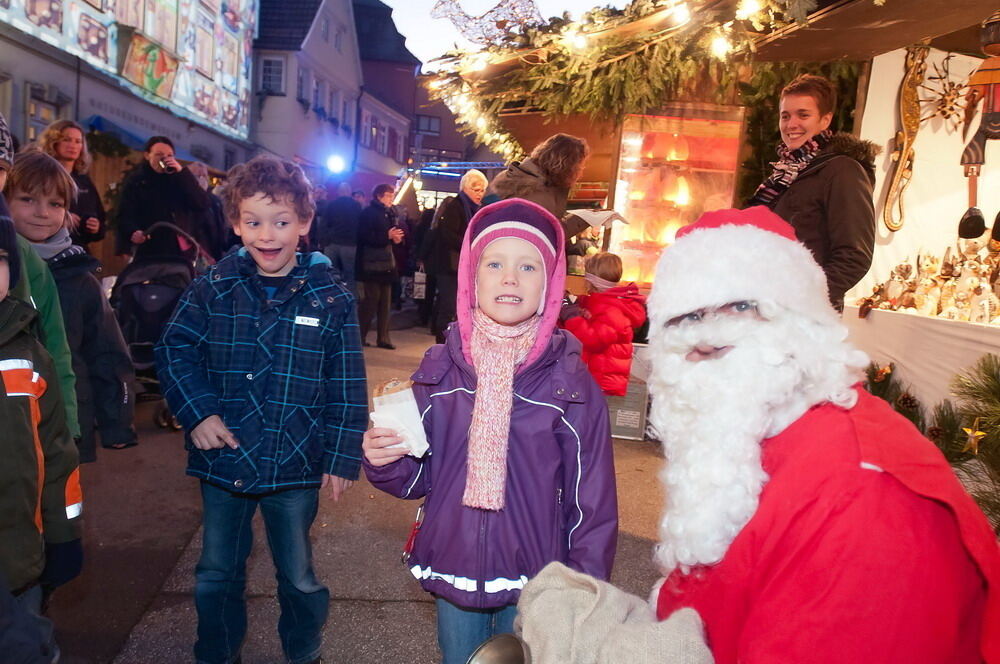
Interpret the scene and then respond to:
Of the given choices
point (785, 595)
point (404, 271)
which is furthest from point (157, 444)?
point (404, 271)

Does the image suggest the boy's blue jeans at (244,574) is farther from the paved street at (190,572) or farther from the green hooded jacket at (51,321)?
the green hooded jacket at (51,321)

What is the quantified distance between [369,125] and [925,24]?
36572 millimetres

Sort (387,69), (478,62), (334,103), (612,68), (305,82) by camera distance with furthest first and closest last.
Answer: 1. (387,69)
2. (334,103)
3. (305,82)
4. (478,62)
5. (612,68)

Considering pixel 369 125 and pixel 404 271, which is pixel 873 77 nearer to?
pixel 404 271

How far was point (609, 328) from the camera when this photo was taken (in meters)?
5.53

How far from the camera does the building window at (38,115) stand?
40.4 feet

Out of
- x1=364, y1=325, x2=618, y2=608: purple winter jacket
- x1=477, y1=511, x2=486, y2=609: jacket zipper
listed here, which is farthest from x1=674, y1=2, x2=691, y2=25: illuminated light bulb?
x1=477, y1=511, x2=486, y2=609: jacket zipper

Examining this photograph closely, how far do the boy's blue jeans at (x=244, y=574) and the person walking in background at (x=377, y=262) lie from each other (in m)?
6.82

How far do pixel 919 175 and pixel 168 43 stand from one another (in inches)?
659

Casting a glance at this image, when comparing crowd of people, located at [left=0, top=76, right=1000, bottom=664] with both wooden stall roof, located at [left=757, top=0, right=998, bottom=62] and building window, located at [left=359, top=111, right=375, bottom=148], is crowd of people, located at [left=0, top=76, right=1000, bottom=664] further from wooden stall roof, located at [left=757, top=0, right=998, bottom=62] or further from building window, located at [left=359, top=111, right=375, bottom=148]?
building window, located at [left=359, top=111, right=375, bottom=148]

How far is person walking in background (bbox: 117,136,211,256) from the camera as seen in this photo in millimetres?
6266

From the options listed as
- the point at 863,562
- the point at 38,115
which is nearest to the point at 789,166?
the point at 863,562

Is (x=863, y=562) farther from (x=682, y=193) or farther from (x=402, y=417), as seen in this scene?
(x=682, y=193)

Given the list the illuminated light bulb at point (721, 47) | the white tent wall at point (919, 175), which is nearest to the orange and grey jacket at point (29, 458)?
the illuminated light bulb at point (721, 47)
